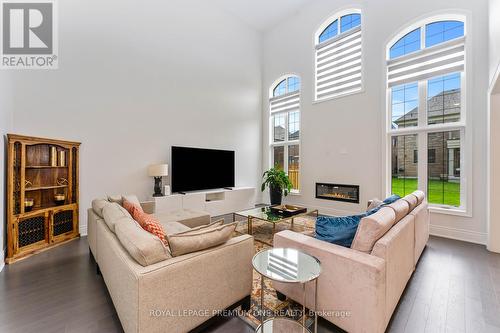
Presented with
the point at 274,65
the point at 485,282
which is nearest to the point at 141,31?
the point at 274,65

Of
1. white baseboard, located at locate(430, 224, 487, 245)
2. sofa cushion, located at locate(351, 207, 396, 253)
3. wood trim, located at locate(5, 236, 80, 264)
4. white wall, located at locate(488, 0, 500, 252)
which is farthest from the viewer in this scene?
white baseboard, located at locate(430, 224, 487, 245)

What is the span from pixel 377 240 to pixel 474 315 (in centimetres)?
120

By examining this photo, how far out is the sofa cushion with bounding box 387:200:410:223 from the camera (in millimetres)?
2111

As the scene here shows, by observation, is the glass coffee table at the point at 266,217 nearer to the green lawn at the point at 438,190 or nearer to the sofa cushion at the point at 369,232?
the sofa cushion at the point at 369,232

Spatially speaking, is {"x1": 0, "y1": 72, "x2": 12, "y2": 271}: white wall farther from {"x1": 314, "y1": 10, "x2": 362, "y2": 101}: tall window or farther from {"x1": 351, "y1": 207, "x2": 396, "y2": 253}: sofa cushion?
{"x1": 314, "y1": 10, "x2": 362, "y2": 101}: tall window

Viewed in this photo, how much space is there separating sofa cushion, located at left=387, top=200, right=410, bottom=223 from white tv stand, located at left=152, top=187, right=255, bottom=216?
12.3ft

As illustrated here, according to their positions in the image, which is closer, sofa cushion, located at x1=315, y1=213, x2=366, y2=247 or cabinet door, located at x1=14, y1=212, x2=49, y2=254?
sofa cushion, located at x1=315, y1=213, x2=366, y2=247

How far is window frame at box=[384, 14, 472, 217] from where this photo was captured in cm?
369

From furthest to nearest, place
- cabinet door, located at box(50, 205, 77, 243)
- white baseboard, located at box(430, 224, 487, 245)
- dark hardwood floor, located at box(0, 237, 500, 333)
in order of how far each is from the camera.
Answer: white baseboard, located at box(430, 224, 487, 245)
cabinet door, located at box(50, 205, 77, 243)
dark hardwood floor, located at box(0, 237, 500, 333)

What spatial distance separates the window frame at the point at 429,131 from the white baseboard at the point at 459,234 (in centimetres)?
27

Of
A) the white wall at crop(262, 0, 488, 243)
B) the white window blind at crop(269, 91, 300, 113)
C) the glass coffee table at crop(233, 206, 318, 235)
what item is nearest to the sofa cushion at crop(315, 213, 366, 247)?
the glass coffee table at crop(233, 206, 318, 235)

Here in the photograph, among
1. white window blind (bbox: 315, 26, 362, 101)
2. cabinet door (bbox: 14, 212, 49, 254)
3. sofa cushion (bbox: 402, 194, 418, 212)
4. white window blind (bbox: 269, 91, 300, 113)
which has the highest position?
white window blind (bbox: 315, 26, 362, 101)

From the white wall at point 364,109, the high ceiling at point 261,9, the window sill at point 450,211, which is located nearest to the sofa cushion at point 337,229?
the window sill at point 450,211

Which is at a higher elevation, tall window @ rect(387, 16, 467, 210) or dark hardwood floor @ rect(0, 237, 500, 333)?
tall window @ rect(387, 16, 467, 210)
